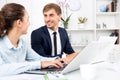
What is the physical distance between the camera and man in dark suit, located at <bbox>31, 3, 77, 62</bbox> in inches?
96.0

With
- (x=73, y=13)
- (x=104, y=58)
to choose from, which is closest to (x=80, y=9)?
(x=73, y=13)

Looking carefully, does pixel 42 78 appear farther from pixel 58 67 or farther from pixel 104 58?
pixel 104 58

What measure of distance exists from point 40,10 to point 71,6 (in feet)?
2.06

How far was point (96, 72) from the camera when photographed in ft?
3.70

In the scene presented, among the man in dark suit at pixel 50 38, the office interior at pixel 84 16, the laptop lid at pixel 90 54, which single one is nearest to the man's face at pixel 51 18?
the man in dark suit at pixel 50 38

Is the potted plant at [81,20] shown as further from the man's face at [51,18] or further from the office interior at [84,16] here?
the man's face at [51,18]

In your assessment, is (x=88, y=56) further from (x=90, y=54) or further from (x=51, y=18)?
(x=51, y=18)

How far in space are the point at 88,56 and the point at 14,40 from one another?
1.79ft

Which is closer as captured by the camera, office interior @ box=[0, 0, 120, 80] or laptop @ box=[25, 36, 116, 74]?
laptop @ box=[25, 36, 116, 74]

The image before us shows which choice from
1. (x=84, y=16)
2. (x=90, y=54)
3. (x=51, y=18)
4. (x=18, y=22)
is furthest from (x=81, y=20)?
(x=90, y=54)

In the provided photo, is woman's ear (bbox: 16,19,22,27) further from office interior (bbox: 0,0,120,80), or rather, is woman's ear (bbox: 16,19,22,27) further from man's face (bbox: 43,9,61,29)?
office interior (bbox: 0,0,120,80)

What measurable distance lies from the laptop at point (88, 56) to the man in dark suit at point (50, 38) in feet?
2.60

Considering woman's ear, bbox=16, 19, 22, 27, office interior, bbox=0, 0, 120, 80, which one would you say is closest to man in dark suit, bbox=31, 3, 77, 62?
woman's ear, bbox=16, 19, 22, 27

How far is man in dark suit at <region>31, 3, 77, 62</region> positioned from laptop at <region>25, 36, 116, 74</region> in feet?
2.60
